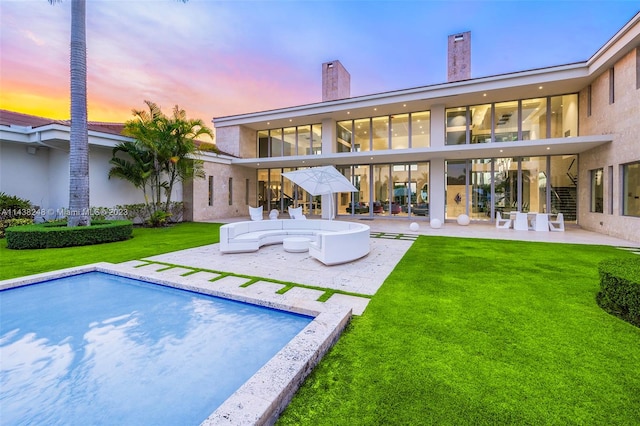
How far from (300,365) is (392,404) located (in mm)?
820

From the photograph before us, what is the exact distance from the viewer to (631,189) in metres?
10.2

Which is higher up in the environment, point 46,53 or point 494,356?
point 46,53

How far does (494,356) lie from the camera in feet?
9.87

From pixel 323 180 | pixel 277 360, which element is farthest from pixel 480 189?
pixel 277 360

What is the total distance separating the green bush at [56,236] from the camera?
9047mm

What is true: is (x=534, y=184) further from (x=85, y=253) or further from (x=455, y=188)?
(x=85, y=253)

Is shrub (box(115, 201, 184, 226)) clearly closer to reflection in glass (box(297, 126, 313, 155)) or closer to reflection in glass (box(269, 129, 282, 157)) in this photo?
reflection in glass (box(269, 129, 282, 157))

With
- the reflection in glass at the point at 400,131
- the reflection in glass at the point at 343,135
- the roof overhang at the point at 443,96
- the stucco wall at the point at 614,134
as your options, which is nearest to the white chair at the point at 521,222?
the stucco wall at the point at 614,134

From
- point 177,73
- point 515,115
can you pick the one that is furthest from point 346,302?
point 177,73

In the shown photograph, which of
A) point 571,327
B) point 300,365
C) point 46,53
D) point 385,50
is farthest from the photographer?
point 385,50

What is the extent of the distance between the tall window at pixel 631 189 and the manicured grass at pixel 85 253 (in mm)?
14696

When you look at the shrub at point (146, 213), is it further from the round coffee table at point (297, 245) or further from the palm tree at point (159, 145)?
the round coffee table at point (297, 245)

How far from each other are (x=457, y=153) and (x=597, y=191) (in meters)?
5.89

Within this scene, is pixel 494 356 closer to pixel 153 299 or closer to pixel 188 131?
pixel 153 299
